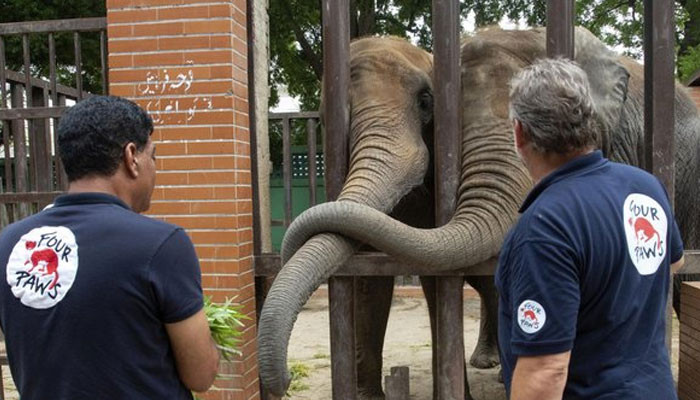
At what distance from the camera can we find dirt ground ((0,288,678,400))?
6.14m

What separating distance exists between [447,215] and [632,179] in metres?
1.98

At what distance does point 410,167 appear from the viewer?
409cm

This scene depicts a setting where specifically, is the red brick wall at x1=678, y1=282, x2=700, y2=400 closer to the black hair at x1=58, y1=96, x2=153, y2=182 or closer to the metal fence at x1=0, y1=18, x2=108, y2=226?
the black hair at x1=58, y1=96, x2=153, y2=182

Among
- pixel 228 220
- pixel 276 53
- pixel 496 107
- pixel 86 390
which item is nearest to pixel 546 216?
pixel 86 390

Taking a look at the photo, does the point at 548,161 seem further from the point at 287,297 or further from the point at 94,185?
the point at 287,297

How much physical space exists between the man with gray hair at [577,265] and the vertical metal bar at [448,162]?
6.26 ft

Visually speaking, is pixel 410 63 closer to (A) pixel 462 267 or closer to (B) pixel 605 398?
(A) pixel 462 267

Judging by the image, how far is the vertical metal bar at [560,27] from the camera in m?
3.86

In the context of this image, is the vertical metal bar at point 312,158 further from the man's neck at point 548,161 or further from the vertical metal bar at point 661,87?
the man's neck at point 548,161

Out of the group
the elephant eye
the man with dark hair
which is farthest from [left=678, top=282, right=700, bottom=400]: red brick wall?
the man with dark hair

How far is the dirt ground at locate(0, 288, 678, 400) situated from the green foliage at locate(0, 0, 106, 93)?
20.7 feet

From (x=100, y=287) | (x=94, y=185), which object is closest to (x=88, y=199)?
(x=94, y=185)

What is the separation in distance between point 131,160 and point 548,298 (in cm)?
118

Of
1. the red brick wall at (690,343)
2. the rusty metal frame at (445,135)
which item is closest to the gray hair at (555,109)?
the rusty metal frame at (445,135)
